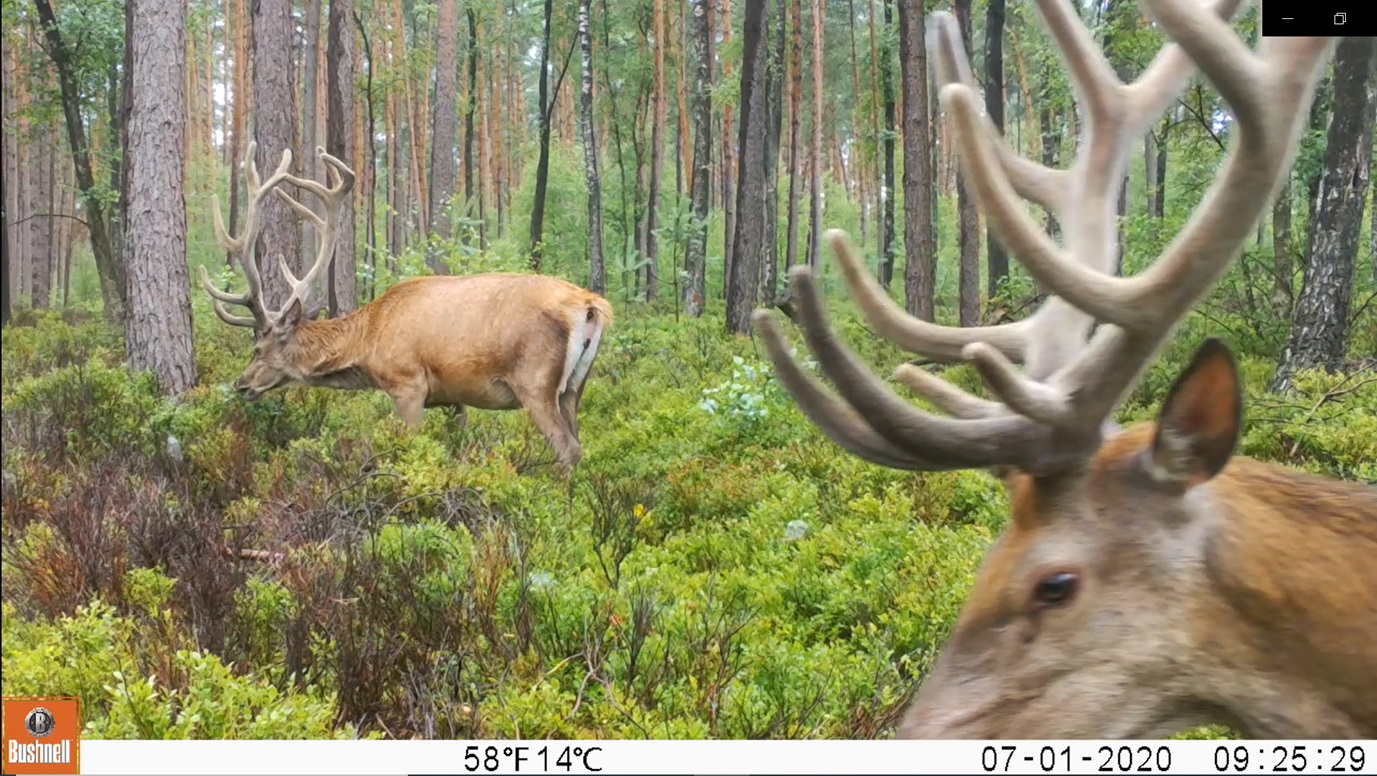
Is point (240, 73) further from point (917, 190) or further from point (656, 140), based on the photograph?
point (917, 190)

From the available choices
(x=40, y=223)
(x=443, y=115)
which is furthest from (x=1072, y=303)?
(x=40, y=223)

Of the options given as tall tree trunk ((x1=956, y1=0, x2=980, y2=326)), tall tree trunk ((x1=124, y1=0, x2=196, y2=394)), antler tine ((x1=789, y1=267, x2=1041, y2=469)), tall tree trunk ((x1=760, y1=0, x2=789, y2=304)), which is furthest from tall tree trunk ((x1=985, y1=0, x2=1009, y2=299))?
antler tine ((x1=789, y1=267, x2=1041, y2=469))

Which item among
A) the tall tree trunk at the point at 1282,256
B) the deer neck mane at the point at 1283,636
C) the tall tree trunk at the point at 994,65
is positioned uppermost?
the tall tree trunk at the point at 994,65

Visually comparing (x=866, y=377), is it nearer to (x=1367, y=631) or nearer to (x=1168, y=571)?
(x=1168, y=571)

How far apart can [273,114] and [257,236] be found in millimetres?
1562

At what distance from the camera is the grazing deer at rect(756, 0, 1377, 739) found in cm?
139

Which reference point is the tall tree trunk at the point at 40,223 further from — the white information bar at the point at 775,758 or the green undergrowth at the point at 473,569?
the white information bar at the point at 775,758

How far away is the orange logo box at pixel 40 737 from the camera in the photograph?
144cm

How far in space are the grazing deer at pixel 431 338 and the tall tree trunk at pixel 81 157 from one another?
1443 millimetres

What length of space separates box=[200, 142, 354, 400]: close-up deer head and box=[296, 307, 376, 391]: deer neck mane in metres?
0.02

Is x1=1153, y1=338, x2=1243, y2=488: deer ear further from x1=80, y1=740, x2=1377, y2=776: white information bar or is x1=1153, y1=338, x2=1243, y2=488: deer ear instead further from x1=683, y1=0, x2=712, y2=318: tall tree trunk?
x1=683, y1=0, x2=712, y2=318: tall tree trunk

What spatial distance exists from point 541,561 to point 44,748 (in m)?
1.54

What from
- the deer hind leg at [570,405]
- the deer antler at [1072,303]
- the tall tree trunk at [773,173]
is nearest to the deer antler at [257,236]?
the deer hind leg at [570,405]

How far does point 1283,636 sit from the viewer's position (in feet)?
4.58
